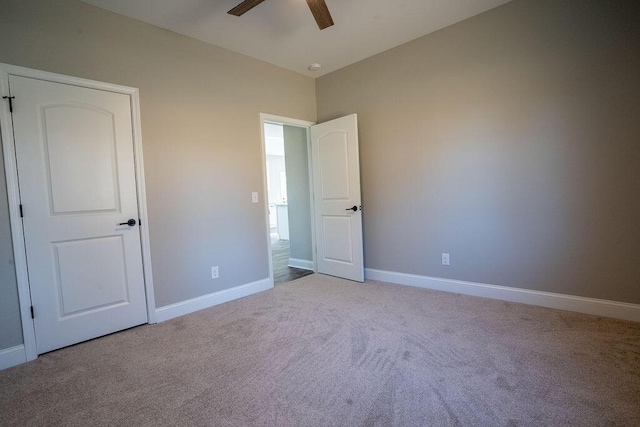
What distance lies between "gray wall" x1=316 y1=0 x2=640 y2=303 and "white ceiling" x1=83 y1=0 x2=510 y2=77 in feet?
0.90

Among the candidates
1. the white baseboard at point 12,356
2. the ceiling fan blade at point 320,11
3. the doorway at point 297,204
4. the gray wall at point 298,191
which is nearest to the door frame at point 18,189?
the white baseboard at point 12,356

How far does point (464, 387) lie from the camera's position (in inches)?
65.9

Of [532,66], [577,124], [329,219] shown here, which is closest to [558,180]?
[577,124]

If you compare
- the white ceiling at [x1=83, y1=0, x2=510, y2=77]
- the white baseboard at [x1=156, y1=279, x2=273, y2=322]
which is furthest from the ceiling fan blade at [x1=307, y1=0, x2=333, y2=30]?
the white baseboard at [x1=156, y1=279, x2=273, y2=322]

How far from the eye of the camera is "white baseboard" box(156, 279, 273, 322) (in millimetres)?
2850

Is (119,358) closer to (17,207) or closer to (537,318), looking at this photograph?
(17,207)

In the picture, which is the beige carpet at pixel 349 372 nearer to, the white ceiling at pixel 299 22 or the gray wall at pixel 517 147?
the gray wall at pixel 517 147

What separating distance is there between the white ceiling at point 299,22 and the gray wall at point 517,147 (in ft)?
0.90

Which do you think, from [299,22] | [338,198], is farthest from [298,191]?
[299,22]

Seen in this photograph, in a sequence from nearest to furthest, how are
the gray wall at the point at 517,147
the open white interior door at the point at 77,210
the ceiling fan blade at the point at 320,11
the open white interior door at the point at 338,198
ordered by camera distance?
1. the ceiling fan blade at the point at 320,11
2. the open white interior door at the point at 77,210
3. the gray wall at the point at 517,147
4. the open white interior door at the point at 338,198

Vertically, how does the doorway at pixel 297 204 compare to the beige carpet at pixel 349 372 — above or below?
above

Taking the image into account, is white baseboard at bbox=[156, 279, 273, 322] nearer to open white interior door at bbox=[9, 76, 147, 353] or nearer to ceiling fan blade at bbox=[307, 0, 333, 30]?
open white interior door at bbox=[9, 76, 147, 353]

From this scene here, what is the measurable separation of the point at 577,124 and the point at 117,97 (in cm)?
395

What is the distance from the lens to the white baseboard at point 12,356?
209 centimetres
